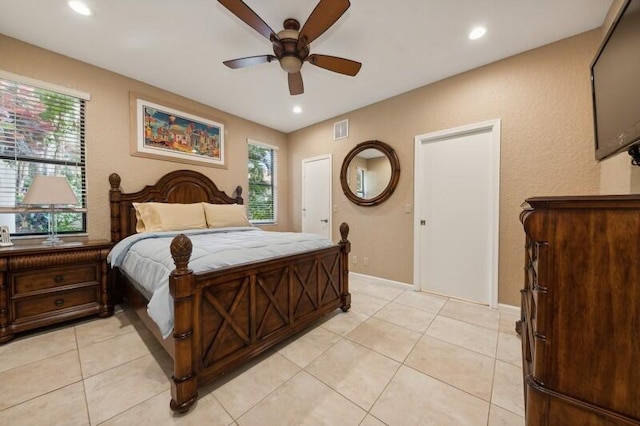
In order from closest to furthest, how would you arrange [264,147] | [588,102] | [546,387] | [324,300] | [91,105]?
[546,387] < [588,102] < [324,300] < [91,105] < [264,147]

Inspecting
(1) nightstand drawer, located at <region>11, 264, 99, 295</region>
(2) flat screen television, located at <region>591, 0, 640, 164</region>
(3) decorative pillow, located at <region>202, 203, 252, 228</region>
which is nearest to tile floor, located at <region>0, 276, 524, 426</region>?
(1) nightstand drawer, located at <region>11, 264, 99, 295</region>

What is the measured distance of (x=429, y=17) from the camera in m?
1.92

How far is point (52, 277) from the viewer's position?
206 centimetres

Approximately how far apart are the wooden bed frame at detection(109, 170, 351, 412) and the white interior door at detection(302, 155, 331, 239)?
1782mm

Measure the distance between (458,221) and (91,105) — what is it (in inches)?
176

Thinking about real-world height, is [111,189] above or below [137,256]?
above

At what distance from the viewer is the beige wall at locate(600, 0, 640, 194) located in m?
1.47

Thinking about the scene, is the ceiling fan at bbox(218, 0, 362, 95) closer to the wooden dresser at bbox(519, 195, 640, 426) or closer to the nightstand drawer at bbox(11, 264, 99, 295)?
the wooden dresser at bbox(519, 195, 640, 426)

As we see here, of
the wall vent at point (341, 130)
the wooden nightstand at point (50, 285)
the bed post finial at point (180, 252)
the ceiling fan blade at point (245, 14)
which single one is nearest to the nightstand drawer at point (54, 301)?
the wooden nightstand at point (50, 285)

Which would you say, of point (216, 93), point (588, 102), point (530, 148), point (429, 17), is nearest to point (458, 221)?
point (530, 148)

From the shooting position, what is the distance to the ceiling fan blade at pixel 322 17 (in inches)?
58.9

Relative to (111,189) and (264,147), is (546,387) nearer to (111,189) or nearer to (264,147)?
(111,189)

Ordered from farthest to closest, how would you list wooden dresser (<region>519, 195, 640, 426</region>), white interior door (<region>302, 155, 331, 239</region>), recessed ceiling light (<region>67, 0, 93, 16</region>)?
1. white interior door (<region>302, 155, 331, 239</region>)
2. recessed ceiling light (<region>67, 0, 93, 16</region>)
3. wooden dresser (<region>519, 195, 640, 426</region>)

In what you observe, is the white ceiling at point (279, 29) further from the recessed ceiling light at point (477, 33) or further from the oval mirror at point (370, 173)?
the oval mirror at point (370, 173)
